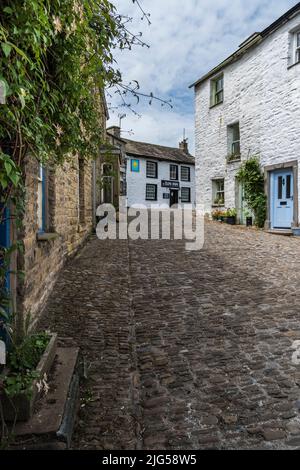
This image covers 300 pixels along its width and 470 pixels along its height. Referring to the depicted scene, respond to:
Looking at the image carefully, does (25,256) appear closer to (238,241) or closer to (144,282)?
(144,282)

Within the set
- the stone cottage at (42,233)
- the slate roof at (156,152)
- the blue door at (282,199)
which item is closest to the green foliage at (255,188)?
the blue door at (282,199)

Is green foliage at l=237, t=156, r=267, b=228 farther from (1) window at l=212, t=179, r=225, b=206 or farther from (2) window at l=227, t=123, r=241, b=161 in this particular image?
(1) window at l=212, t=179, r=225, b=206

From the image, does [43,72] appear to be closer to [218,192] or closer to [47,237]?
[47,237]

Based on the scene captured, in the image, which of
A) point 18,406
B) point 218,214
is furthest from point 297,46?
point 18,406

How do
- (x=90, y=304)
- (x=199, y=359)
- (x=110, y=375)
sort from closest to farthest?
(x=110, y=375) < (x=199, y=359) < (x=90, y=304)

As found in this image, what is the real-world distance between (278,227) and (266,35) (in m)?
7.32

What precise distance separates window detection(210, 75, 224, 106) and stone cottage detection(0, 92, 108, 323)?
10196 millimetres

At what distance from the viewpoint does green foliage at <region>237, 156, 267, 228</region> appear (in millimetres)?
13031

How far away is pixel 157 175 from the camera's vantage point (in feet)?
102

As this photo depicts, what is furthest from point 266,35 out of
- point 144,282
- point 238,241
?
point 144,282

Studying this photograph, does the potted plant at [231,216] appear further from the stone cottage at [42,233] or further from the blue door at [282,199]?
the stone cottage at [42,233]

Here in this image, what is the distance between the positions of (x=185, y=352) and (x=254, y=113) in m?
12.5

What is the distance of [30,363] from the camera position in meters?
2.43

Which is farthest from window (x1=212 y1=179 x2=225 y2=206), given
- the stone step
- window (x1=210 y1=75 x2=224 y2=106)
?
the stone step
